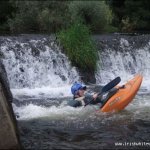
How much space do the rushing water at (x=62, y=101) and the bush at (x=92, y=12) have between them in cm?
595

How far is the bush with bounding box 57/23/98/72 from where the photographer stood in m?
13.8

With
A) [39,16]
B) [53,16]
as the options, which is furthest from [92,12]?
[39,16]

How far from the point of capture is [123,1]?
1048 inches

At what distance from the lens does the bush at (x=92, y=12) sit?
2159cm

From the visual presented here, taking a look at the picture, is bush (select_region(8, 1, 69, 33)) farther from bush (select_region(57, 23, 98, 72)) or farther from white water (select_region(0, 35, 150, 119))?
bush (select_region(57, 23, 98, 72))

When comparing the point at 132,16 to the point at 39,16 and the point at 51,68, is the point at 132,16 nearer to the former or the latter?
the point at 39,16

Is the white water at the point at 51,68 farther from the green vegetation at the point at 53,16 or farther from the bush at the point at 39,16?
the bush at the point at 39,16

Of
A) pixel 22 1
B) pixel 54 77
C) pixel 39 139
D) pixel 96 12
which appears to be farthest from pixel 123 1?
pixel 39 139

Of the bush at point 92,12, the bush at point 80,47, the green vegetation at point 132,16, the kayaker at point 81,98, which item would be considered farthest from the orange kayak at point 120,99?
the green vegetation at point 132,16

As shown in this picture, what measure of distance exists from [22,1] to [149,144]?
50.8 ft

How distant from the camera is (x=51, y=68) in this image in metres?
13.9

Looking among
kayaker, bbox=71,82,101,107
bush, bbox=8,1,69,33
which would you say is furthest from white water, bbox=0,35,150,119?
bush, bbox=8,1,69,33

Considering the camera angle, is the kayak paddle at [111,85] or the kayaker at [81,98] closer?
the kayaker at [81,98]

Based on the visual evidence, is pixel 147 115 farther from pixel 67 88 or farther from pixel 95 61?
pixel 95 61
